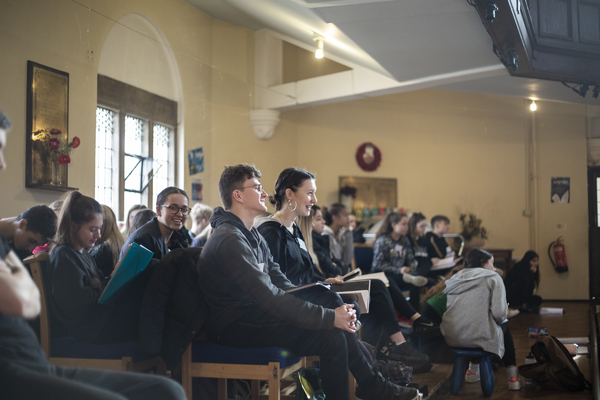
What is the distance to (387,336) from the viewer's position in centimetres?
359

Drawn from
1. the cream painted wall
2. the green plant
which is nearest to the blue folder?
the cream painted wall

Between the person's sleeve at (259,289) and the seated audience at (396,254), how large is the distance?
3.09 metres

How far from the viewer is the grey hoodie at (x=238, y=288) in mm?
2166

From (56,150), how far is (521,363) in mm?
3719

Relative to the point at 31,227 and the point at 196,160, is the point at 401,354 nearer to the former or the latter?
the point at 196,160

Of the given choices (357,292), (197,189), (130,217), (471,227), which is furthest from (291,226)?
(471,227)

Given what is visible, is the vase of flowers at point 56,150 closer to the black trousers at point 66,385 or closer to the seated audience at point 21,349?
the seated audience at point 21,349

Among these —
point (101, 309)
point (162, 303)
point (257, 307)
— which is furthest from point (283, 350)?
point (101, 309)

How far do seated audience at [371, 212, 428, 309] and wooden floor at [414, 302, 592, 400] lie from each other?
3.65 ft

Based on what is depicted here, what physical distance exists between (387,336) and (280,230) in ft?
3.89

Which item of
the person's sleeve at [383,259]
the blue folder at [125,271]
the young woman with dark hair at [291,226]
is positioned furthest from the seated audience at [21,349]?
the person's sleeve at [383,259]

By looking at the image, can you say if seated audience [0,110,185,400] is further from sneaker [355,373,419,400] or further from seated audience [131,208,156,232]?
seated audience [131,208,156,232]

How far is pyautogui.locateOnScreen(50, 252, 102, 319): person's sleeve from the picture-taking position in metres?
1.86

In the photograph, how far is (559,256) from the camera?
6.03 m
